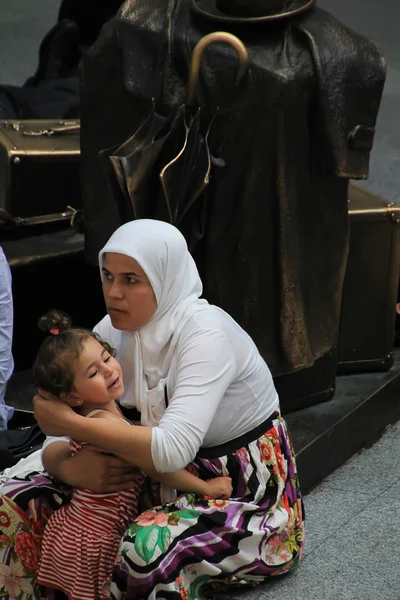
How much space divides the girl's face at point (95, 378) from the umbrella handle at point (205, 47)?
1.08 metres

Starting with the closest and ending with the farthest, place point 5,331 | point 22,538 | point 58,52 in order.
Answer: point 22,538
point 5,331
point 58,52

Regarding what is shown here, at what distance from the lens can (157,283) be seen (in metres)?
3.06

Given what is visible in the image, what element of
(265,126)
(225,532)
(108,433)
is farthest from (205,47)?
(225,532)

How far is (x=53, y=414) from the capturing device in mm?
2969

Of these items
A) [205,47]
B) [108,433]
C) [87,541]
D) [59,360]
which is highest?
[205,47]

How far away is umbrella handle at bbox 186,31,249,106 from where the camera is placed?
11.9 ft

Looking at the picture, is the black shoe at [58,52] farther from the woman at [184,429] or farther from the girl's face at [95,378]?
the girl's face at [95,378]

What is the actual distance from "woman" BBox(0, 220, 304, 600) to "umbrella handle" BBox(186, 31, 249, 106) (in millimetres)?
756

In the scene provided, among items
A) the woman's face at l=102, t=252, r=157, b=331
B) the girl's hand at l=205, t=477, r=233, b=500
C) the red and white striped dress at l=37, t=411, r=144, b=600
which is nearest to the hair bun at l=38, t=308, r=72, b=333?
the woman's face at l=102, t=252, r=157, b=331

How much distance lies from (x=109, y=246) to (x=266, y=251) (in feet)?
3.24

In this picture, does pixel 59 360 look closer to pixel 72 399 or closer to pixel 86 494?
pixel 72 399

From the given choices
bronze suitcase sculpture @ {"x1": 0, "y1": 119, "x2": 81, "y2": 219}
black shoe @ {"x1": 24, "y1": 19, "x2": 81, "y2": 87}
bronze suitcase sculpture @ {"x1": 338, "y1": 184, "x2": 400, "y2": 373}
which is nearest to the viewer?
bronze suitcase sculpture @ {"x1": 338, "y1": 184, "x2": 400, "y2": 373}

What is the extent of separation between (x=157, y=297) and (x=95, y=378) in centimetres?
27

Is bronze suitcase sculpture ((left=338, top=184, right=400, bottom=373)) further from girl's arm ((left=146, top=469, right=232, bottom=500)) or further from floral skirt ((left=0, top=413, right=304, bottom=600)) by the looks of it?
girl's arm ((left=146, top=469, right=232, bottom=500))
